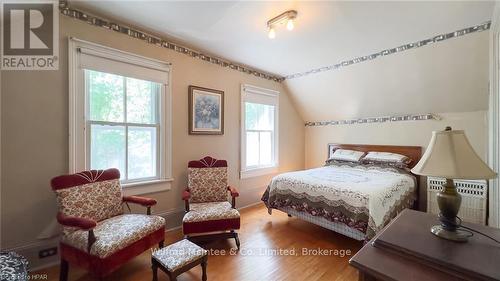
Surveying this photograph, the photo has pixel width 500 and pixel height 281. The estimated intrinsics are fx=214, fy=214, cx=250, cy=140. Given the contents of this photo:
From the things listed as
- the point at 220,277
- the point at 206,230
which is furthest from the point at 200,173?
the point at 220,277

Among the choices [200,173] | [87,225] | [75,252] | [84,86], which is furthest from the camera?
[200,173]

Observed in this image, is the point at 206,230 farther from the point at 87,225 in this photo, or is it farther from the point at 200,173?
the point at 87,225

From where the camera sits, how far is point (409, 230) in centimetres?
116

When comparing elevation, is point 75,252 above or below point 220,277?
above

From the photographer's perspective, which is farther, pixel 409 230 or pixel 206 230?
pixel 206 230

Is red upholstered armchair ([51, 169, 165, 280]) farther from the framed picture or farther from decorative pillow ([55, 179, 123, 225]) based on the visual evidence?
the framed picture

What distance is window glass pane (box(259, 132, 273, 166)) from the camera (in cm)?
424

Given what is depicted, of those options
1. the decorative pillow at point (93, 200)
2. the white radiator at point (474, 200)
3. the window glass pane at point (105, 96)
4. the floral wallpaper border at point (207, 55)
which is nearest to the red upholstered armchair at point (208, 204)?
the decorative pillow at point (93, 200)

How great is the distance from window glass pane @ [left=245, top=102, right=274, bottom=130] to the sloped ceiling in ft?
2.34

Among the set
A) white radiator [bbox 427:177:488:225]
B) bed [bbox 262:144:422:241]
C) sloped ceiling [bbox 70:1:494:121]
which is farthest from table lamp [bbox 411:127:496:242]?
white radiator [bbox 427:177:488:225]

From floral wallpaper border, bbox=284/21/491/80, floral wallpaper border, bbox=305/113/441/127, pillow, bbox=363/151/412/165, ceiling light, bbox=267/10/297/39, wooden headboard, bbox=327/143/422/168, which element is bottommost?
pillow, bbox=363/151/412/165

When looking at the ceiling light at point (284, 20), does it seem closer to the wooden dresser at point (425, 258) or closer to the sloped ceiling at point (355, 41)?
the sloped ceiling at point (355, 41)

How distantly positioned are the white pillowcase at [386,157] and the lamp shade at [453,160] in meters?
2.68

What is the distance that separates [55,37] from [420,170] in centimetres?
320
